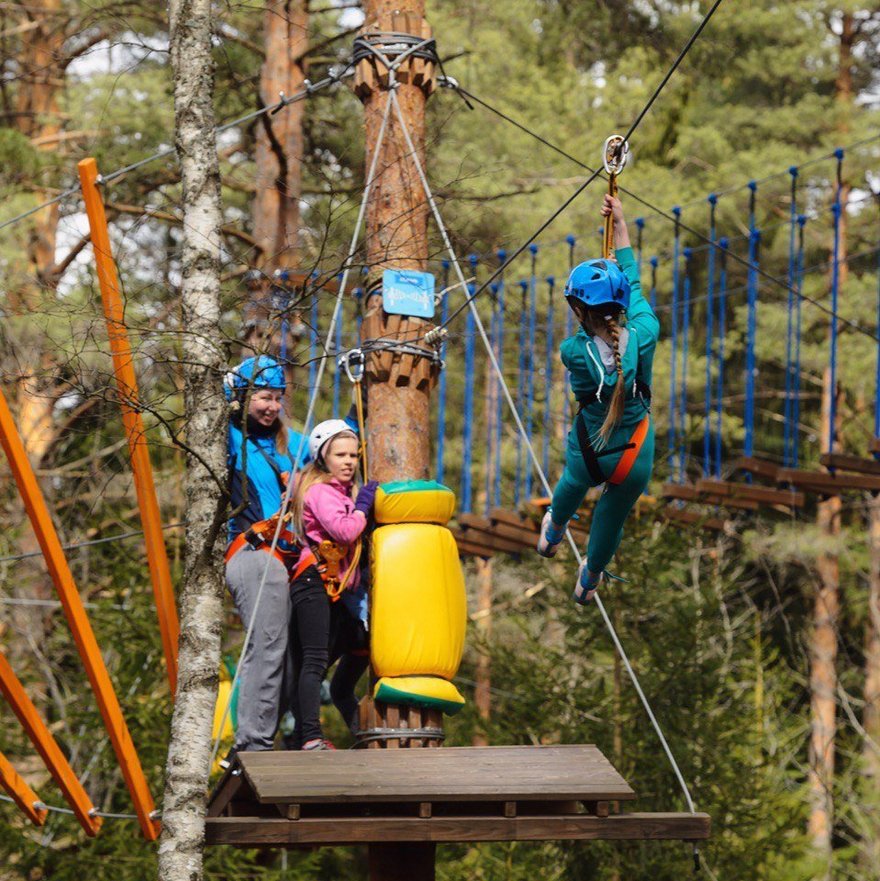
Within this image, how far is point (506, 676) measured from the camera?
1127 cm

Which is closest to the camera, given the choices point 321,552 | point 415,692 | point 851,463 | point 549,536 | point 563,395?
point 549,536

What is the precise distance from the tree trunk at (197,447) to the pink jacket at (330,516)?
42cm

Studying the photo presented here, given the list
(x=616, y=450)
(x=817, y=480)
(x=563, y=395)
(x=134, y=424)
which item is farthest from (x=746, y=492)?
(x=563, y=395)

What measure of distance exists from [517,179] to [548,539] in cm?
1228

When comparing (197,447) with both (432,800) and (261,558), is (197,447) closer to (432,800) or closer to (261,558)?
(261,558)

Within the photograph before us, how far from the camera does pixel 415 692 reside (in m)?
5.36

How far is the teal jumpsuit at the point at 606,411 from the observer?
465cm

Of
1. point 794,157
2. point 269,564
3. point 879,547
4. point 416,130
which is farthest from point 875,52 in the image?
point 269,564

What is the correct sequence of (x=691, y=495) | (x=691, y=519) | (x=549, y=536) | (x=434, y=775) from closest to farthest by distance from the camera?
(x=434, y=775)
(x=549, y=536)
(x=691, y=495)
(x=691, y=519)

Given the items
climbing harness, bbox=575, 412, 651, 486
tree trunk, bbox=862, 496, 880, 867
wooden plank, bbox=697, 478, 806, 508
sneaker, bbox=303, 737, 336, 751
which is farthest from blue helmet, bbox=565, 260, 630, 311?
tree trunk, bbox=862, 496, 880, 867

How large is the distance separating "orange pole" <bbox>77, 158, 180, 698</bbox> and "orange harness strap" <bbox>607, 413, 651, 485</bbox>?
4.97 ft

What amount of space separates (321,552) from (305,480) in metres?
0.25

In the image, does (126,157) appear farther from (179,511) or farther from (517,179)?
(517,179)

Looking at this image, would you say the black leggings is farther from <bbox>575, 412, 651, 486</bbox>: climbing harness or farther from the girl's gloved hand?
<bbox>575, 412, 651, 486</bbox>: climbing harness
